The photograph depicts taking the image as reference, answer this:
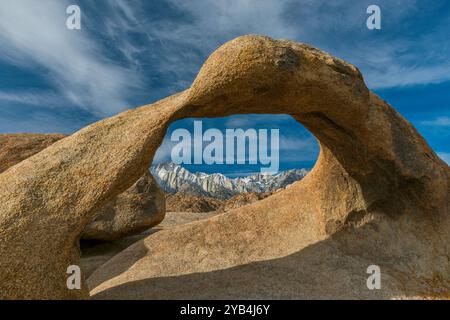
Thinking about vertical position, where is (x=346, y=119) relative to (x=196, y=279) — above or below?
above

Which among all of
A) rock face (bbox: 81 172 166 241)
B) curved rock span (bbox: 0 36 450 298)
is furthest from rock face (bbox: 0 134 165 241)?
curved rock span (bbox: 0 36 450 298)

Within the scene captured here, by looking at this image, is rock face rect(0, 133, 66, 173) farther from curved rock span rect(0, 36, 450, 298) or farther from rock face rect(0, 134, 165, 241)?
curved rock span rect(0, 36, 450, 298)

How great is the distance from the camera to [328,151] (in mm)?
9469

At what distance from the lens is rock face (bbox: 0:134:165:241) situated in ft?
38.7

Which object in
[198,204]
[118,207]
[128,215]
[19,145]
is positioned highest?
[198,204]

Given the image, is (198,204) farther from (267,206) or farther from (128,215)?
(267,206)

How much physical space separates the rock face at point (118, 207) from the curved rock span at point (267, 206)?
2473 mm

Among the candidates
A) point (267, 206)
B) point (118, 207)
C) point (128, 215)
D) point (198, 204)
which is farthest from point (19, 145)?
point (198, 204)

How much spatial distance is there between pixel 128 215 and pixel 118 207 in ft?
1.63

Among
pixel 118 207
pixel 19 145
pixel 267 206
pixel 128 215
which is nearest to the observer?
pixel 267 206

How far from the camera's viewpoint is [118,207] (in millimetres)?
12625

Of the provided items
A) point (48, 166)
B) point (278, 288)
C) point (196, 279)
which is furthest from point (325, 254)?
point (48, 166)
